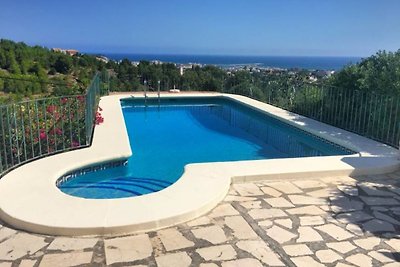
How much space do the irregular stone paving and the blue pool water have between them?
1947 mm

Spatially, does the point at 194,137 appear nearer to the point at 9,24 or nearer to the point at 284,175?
the point at 284,175

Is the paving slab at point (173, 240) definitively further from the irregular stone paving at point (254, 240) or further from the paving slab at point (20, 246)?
the paving slab at point (20, 246)

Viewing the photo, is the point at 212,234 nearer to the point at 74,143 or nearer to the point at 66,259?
the point at 66,259

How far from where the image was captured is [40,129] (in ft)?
20.3

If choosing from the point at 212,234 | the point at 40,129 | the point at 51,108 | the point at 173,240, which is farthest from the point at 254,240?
the point at 51,108

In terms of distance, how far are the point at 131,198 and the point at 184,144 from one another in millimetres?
4570

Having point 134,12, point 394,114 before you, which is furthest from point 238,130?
point 134,12

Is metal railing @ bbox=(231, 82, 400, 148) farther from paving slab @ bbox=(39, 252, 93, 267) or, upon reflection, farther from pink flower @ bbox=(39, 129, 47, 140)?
pink flower @ bbox=(39, 129, 47, 140)

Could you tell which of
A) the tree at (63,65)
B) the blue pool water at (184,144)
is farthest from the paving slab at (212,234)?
the tree at (63,65)

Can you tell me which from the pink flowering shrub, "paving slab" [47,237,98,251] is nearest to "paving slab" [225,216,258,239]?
"paving slab" [47,237,98,251]

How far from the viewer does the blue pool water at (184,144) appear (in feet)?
18.8

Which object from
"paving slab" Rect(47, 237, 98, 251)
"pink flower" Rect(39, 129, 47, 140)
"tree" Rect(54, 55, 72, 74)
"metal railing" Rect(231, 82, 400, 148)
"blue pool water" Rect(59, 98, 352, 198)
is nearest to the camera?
"paving slab" Rect(47, 237, 98, 251)

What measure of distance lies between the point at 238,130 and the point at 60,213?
710 cm

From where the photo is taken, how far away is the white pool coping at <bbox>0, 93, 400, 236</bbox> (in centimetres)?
349
